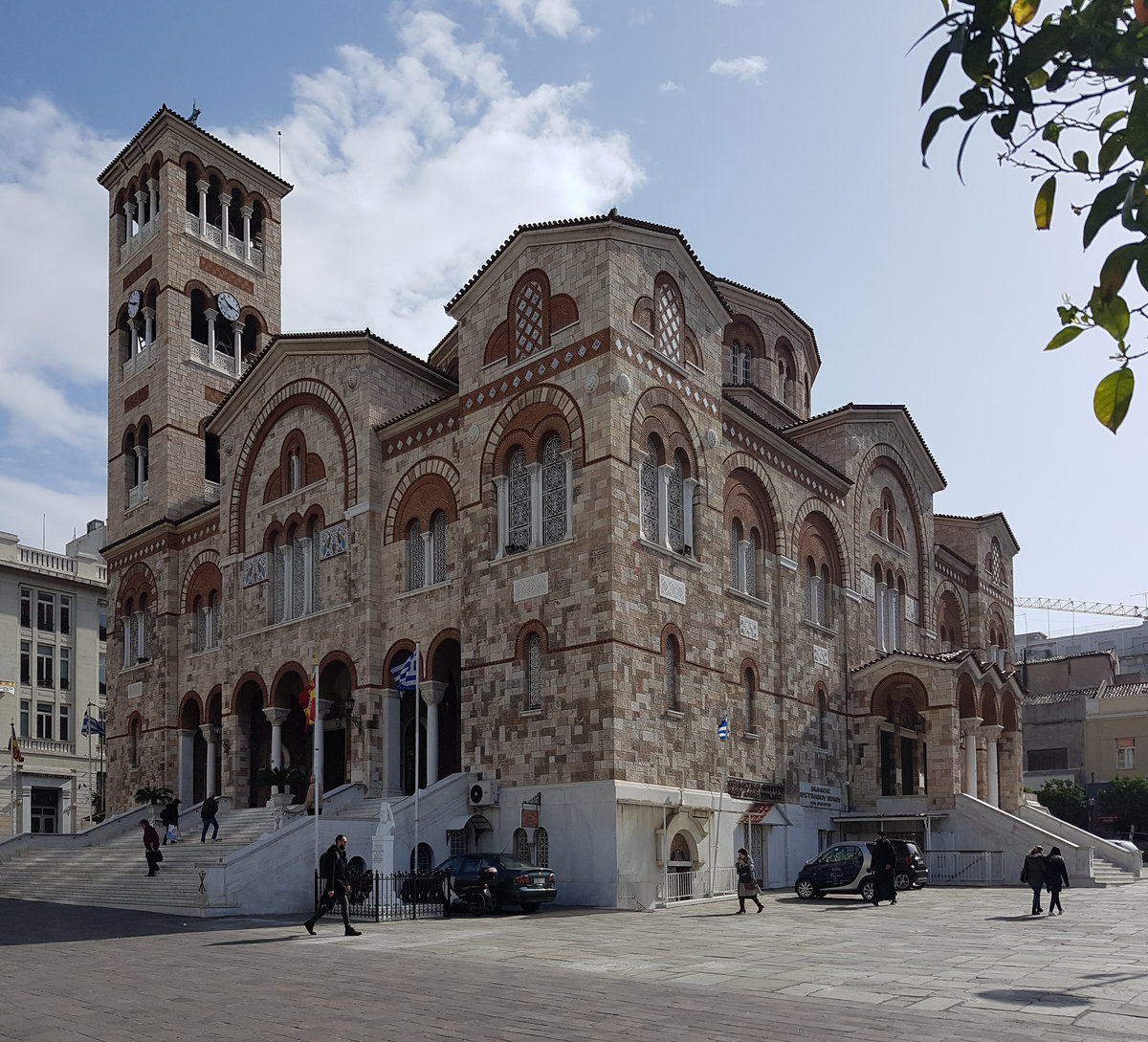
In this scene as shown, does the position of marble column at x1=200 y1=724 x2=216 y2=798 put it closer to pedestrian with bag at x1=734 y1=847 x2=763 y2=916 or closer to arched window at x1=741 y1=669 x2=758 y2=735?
arched window at x1=741 y1=669 x2=758 y2=735

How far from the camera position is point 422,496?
32.0m

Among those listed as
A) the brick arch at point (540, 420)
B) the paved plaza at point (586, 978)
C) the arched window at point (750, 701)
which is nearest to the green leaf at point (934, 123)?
the paved plaza at point (586, 978)

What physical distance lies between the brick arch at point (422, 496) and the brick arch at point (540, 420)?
1441mm

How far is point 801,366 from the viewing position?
48.1 metres

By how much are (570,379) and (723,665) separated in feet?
26.2

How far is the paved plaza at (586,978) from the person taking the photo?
10.6 m

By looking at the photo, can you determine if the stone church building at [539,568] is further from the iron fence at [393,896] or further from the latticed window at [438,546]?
the iron fence at [393,896]

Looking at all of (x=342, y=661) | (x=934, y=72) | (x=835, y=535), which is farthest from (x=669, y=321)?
(x=934, y=72)

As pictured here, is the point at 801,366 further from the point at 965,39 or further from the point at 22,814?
the point at 965,39

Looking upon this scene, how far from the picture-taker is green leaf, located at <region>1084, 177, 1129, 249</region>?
4.20 meters

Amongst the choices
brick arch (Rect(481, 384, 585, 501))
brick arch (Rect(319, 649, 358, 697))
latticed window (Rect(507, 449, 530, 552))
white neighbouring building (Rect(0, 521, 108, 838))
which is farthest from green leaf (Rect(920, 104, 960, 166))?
white neighbouring building (Rect(0, 521, 108, 838))

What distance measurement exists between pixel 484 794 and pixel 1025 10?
81.5 feet

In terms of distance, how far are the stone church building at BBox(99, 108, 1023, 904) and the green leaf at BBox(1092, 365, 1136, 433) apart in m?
22.2

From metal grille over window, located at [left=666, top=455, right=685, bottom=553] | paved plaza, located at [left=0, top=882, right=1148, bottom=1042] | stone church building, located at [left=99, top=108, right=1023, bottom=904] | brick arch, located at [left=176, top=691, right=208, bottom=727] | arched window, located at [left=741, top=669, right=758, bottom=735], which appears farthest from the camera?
brick arch, located at [left=176, top=691, right=208, bottom=727]
